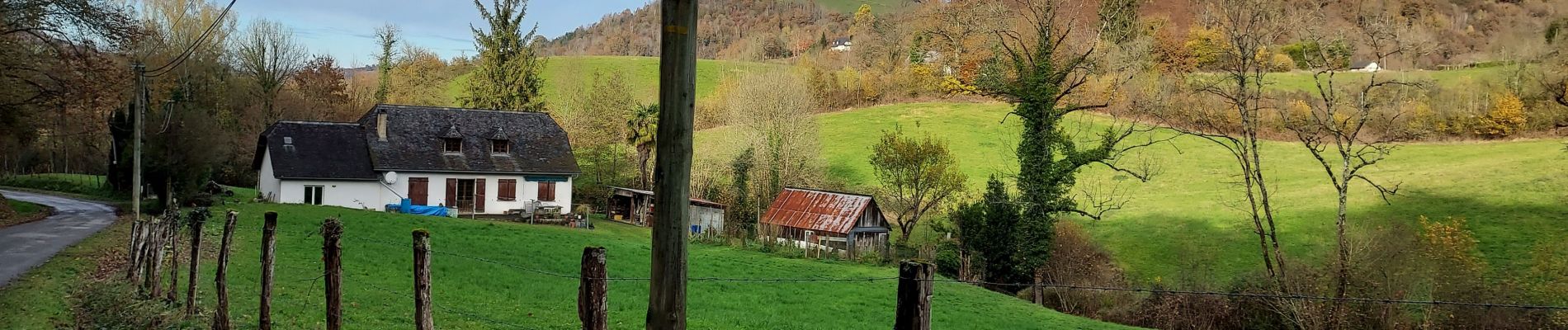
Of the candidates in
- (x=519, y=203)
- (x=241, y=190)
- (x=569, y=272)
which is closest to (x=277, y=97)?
(x=241, y=190)

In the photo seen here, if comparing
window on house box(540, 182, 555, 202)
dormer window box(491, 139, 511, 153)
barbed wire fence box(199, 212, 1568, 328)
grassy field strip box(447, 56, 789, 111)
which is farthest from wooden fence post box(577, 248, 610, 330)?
grassy field strip box(447, 56, 789, 111)

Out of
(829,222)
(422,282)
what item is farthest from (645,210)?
(422,282)

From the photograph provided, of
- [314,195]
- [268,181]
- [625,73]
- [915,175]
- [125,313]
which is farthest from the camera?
[625,73]

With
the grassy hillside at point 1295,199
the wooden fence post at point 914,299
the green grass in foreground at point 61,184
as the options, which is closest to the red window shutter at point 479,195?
the grassy hillside at point 1295,199

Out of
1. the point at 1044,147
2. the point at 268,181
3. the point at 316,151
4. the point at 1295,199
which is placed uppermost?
the point at 1044,147

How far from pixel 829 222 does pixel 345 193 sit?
19.6m

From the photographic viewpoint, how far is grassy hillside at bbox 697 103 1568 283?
2912cm

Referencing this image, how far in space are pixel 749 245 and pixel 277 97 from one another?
3378 cm

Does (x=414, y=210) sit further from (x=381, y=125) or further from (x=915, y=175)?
(x=915, y=175)

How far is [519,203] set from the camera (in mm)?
37812

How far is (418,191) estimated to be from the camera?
35688 millimetres

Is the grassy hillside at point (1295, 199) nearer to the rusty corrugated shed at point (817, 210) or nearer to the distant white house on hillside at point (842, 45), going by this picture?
the rusty corrugated shed at point (817, 210)

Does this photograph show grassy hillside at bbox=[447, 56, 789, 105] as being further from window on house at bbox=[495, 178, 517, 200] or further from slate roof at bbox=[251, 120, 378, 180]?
slate roof at bbox=[251, 120, 378, 180]

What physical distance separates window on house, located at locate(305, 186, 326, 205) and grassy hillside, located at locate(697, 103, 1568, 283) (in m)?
18.0
